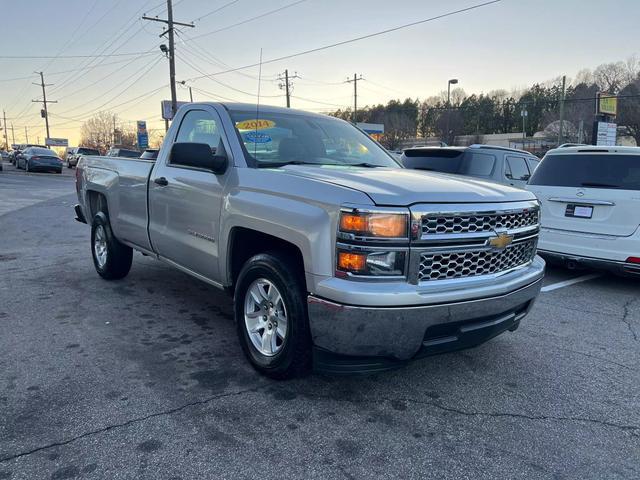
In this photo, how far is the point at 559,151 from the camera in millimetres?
6625

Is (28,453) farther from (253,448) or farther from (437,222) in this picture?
(437,222)

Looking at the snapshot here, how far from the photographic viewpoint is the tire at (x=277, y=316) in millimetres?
3008

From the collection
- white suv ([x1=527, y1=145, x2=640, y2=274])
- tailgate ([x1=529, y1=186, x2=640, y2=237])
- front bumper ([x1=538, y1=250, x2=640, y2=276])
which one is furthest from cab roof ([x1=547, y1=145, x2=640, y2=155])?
front bumper ([x1=538, y1=250, x2=640, y2=276])

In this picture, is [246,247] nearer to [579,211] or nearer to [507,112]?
[579,211]

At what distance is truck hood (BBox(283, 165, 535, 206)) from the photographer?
9.14 ft

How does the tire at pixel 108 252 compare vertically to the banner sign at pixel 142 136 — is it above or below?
below

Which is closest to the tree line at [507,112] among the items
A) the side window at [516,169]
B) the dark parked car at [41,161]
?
the dark parked car at [41,161]

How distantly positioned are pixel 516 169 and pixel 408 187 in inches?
297

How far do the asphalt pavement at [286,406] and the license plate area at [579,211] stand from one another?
1.55 metres

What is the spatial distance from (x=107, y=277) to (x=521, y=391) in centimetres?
479

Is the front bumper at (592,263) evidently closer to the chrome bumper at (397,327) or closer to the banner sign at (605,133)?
the chrome bumper at (397,327)

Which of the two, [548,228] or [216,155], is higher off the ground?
[216,155]

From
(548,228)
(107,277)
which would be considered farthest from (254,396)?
(548,228)

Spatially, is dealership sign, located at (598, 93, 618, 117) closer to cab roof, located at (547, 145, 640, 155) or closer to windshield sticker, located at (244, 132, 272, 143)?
cab roof, located at (547, 145, 640, 155)
